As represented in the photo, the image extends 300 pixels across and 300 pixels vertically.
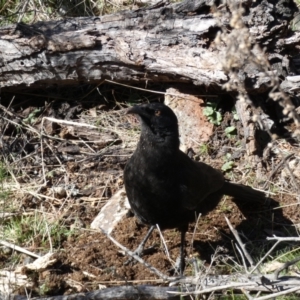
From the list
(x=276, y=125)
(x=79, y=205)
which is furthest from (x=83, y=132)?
(x=276, y=125)

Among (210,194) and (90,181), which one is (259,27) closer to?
(210,194)

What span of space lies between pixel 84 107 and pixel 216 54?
6.02ft

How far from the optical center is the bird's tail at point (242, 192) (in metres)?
6.06

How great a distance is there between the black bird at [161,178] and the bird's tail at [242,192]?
1.53 ft

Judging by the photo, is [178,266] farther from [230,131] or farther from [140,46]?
[140,46]

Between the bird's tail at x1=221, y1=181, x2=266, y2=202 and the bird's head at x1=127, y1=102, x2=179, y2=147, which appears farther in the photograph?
the bird's tail at x1=221, y1=181, x2=266, y2=202

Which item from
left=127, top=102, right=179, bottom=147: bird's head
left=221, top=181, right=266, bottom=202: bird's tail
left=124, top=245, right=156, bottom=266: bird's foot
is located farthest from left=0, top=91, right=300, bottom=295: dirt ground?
left=127, top=102, right=179, bottom=147: bird's head

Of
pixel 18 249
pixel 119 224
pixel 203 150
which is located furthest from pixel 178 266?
pixel 203 150

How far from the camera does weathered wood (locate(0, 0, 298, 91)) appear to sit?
6.08 meters

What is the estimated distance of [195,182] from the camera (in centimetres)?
562

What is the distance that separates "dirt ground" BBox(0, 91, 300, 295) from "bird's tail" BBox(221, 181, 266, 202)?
6.6 inches

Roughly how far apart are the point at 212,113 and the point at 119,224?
1.56 meters

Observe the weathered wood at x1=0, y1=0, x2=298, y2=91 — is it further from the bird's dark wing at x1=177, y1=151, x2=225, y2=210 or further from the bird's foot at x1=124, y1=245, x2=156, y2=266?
the bird's foot at x1=124, y1=245, x2=156, y2=266

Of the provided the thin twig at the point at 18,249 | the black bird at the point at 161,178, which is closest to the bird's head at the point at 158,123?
the black bird at the point at 161,178
